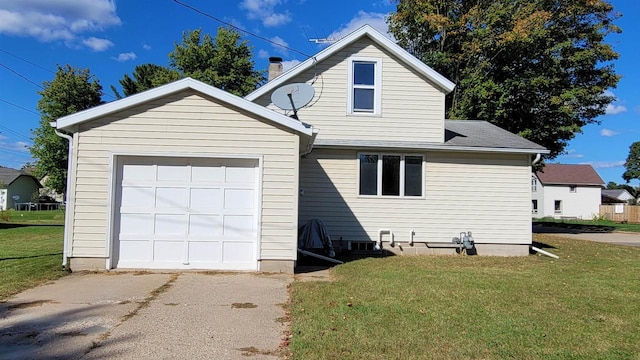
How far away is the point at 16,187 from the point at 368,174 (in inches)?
2133

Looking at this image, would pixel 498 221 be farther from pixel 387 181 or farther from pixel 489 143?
pixel 387 181

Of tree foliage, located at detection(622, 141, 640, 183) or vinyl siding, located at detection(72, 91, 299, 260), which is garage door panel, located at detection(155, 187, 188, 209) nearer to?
vinyl siding, located at detection(72, 91, 299, 260)

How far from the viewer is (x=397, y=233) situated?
11.8 metres

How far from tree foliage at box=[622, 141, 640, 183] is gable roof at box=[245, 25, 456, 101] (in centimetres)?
8508

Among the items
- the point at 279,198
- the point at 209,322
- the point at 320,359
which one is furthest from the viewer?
the point at 279,198

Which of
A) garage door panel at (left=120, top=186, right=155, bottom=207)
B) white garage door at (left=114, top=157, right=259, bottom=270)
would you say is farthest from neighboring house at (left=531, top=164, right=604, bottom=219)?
garage door panel at (left=120, top=186, right=155, bottom=207)

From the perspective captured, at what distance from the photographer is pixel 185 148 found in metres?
8.41

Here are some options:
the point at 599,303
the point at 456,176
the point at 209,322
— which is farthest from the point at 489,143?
the point at 209,322

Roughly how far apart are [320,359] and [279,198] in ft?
15.6

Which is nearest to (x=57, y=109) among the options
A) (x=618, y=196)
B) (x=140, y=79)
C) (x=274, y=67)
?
(x=140, y=79)

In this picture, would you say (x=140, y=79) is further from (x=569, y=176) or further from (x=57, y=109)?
(x=569, y=176)

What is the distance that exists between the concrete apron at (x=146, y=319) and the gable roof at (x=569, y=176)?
147ft

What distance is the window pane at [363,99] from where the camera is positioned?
12.3m

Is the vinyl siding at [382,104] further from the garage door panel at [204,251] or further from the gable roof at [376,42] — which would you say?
the garage door panel at [204,251]
